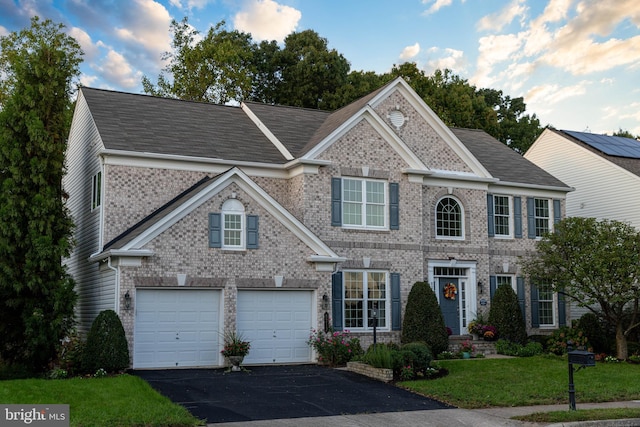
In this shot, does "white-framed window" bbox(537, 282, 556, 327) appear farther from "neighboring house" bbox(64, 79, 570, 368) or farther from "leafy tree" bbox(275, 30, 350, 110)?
"leafy tree" bbox(275, 30, 350, 110)

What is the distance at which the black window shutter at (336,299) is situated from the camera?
22719 mm

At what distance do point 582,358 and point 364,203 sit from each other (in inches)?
443

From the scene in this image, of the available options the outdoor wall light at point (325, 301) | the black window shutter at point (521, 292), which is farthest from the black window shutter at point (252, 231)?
the black window shutter at point (521, 292)

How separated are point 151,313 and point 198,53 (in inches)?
1043

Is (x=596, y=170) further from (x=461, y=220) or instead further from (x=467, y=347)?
(x=467, y=347)

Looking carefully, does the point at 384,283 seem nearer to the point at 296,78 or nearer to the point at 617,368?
the point at 617,368

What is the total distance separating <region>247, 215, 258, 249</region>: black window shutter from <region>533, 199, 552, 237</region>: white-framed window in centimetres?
1289

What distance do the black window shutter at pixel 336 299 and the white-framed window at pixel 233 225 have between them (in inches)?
147

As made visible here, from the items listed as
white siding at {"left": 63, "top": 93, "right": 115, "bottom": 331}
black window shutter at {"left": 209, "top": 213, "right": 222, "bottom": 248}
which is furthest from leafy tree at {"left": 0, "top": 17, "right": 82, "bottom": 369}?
black window shutter at {"left": 209, "top": 213, "right": 222, "bottom": 248}

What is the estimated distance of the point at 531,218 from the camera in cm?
2827

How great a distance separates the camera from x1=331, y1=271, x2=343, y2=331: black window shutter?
22719 mm

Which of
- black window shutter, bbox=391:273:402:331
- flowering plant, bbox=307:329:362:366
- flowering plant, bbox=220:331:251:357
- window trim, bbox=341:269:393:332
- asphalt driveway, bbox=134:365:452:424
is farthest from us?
black window shutter, bbox=391:273:402:331

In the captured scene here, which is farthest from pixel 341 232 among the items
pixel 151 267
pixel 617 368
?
pixel 617 368

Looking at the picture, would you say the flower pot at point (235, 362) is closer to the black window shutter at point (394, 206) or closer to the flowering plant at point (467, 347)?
the black window shutter at point (394, 206)
